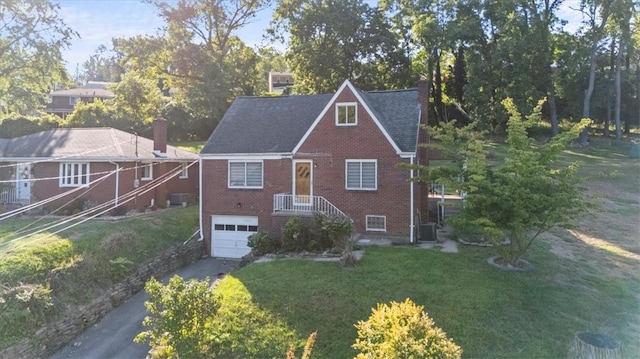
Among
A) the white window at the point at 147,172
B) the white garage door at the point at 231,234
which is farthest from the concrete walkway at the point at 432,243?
the white window at the point at 147,172

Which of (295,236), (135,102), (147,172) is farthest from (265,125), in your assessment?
(135,102)

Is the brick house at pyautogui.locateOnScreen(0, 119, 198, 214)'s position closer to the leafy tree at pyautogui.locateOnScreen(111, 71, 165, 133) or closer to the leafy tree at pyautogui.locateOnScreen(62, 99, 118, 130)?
the leafy tree at pyautogui.locateOnScreen(62, 99, 118, 130)

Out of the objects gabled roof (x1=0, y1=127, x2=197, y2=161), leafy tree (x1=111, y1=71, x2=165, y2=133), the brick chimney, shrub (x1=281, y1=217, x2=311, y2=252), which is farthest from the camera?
leafy tree (x1=111, y1=71, x2=165, y2=133)

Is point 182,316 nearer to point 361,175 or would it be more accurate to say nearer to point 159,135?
point 361,175

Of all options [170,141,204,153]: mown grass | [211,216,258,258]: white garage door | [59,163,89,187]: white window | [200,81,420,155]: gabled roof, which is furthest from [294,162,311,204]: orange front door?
[170,141,204,153]: mown grass

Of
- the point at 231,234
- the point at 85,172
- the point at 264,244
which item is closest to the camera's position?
the point at 264,244

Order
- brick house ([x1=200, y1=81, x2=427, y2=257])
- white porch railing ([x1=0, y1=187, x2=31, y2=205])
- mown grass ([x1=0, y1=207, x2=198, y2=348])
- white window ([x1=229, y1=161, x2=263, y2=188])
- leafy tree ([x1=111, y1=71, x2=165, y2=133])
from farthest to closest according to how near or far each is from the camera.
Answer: leafy tree ([x1=111, y1=71, x2=165, y2=133])
white porch railing ([x1=0, y1=187, x2=31, y2=205])
white window ([x1=229, y1=161, x2=263, y2=188])
brick house ([x1=200, y1=81, x2=427, y2=257])
mown grass ([x1=0, y1=207, x2=198, y2=348])

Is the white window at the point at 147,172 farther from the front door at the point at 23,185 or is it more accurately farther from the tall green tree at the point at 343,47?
the tall green tree at the point at 343,47
